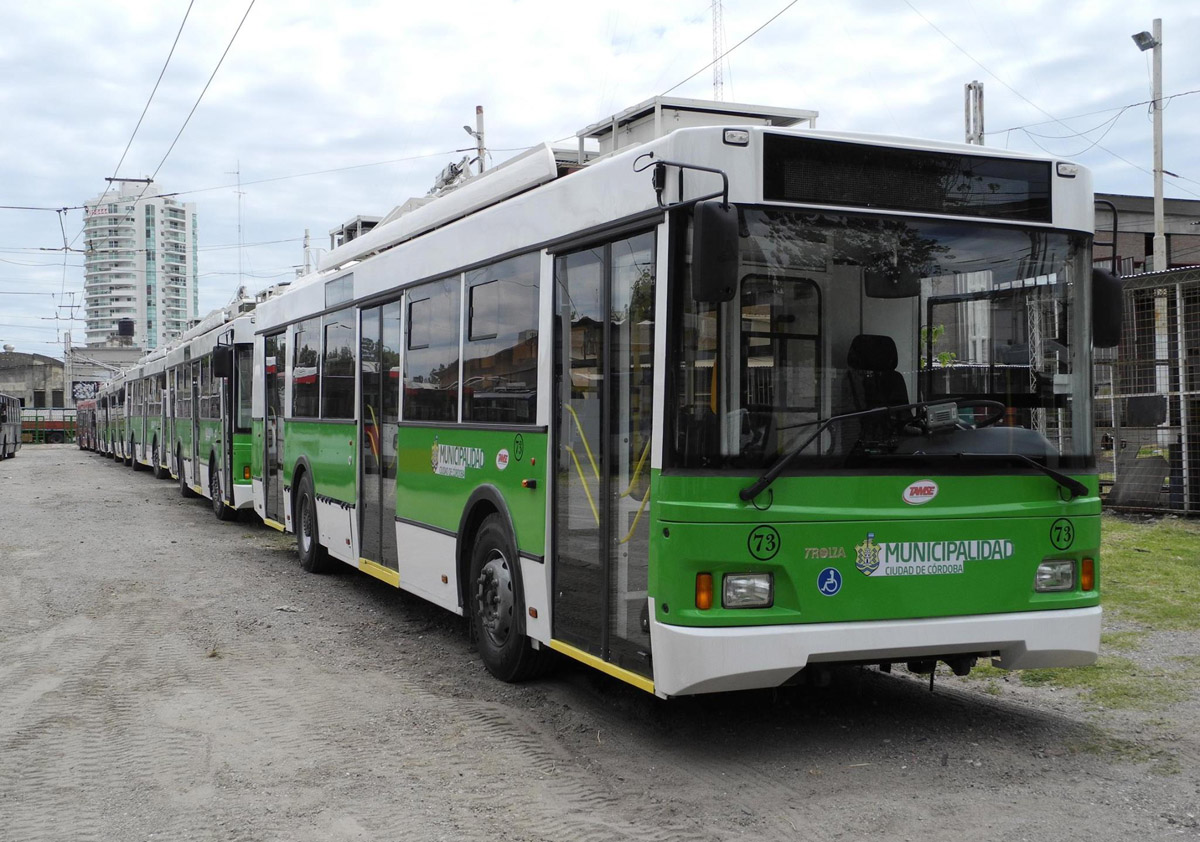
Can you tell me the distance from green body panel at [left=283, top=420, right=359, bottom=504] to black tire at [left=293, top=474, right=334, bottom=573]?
253mm

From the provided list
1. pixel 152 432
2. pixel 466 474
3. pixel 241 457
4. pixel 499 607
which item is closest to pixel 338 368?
pixel 466 474

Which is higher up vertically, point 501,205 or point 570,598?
point 501,205

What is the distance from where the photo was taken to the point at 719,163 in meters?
5.38

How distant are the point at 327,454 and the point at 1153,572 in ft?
26.6

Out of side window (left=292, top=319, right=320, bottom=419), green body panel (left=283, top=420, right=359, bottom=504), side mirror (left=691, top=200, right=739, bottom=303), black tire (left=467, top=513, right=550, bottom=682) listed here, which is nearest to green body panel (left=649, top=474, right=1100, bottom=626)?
side mirror (left=691, top=200, right=739, bottom=303)

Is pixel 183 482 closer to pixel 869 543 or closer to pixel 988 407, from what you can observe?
pixel 869 543

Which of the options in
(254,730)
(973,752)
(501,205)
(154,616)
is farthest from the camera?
(154,616)

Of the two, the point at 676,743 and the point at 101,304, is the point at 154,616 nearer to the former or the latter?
the point at 676,743

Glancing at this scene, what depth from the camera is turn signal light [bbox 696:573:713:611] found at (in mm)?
5254

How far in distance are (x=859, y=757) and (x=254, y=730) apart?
10.3 feet

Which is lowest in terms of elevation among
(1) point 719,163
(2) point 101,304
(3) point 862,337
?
(3) point 862,337

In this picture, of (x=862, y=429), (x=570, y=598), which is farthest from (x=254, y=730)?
(x=862, y=429)

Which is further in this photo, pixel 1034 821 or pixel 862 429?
pixel 862 429

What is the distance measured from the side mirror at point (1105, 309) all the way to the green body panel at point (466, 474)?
301 cm
